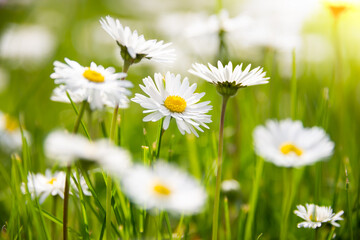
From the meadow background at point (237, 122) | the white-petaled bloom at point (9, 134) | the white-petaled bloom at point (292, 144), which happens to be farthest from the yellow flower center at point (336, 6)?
the white-petaled bloom at point (9, 134)

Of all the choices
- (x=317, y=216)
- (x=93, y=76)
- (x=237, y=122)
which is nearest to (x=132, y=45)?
(x=93, y=76)

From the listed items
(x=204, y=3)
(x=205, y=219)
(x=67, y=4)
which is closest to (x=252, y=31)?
(x=205, y=219)

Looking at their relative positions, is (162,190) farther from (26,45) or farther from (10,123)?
(26,45)

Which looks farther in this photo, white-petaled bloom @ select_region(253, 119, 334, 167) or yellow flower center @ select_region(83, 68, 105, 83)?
white-petaled bloom @ select_region(253, 119, 334, 167)

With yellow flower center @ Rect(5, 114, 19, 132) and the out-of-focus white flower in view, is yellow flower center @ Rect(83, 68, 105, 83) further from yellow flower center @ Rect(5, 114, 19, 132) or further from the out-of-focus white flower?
the out-of-focus white flower

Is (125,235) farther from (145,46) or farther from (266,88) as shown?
(266,88)

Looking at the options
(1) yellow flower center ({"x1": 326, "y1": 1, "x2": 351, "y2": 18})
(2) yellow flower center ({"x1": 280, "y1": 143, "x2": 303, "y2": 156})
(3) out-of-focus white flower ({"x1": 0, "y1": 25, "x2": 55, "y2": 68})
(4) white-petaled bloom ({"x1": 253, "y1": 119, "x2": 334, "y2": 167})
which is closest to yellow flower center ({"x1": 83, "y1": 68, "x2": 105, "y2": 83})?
(4) white-petaled bloom ({"x1": 253, "y1": 119, "x2": 334, "y2": 167})
